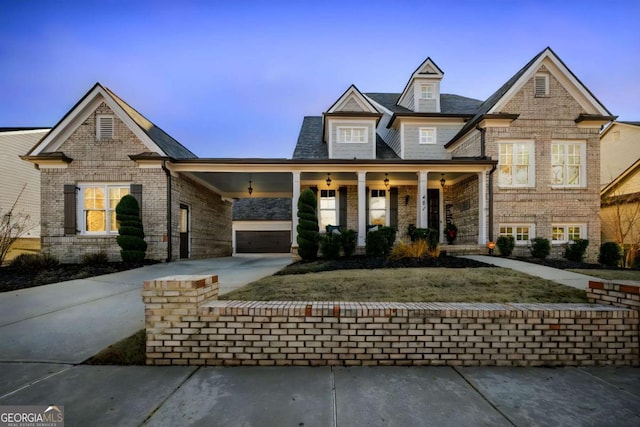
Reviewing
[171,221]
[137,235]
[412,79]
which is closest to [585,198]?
[412,79]

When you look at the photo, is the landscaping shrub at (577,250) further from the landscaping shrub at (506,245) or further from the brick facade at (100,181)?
the brick facade at (100,181)

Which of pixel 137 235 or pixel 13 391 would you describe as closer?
pixel 13 391

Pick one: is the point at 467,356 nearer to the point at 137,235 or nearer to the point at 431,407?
the point at 431,407

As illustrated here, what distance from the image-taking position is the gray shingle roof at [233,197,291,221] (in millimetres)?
20000

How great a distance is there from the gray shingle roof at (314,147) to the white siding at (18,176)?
15046 millimetres

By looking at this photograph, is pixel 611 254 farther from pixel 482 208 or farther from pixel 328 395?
pixel 328 395

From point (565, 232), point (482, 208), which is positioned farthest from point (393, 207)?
point (565, 232)

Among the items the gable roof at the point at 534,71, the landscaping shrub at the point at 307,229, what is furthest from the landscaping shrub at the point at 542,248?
the landscaping shrub at the point at 307,229

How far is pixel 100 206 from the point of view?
35.4 feet

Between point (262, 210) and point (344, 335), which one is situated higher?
point (262, 210)

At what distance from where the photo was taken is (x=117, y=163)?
1077 centimetres

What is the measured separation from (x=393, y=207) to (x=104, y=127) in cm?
1206

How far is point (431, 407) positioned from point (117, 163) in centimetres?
1231

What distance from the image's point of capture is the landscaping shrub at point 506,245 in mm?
10516
